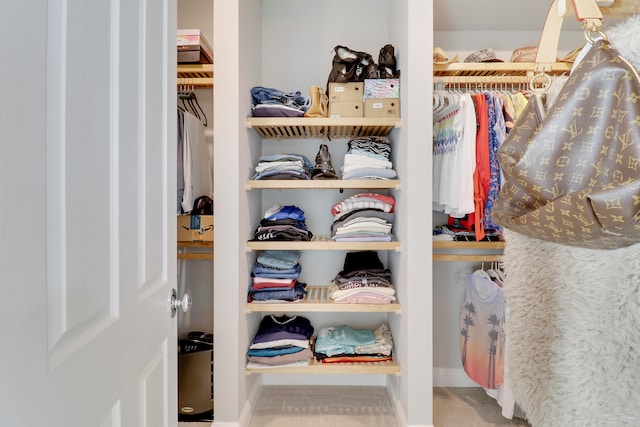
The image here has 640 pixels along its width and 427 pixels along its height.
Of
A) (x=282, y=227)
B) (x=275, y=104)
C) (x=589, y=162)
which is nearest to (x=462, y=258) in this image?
(x=282, y=227)

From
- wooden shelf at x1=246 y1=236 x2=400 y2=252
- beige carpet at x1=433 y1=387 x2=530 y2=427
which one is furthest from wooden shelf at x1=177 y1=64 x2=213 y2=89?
beige carpet at x1=433 y1=387 x2=530 y2=427

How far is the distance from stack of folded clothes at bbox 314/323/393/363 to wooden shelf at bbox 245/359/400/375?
0.04 metres

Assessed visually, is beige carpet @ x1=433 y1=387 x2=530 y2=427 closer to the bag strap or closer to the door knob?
the door knob

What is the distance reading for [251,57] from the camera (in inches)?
81.4

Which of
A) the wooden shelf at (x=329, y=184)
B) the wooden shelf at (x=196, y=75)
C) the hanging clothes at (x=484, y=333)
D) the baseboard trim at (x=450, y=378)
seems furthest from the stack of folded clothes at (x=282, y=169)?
the baseboard trim at (x=450, y=378)

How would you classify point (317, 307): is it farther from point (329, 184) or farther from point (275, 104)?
point (275, 104)

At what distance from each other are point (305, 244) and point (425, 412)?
0.96 meters

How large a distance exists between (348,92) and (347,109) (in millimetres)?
90

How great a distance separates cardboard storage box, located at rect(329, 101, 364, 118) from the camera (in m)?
1.94

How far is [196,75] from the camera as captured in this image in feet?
6.99

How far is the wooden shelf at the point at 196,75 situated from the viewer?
2.01 metres
